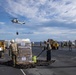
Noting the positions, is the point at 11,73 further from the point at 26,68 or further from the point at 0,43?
the point at 0,43

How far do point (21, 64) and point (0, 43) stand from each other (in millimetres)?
17142

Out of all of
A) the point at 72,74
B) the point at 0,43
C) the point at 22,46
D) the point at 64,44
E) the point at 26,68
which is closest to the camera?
the point at 72,74

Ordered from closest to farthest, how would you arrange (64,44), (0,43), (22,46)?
(22,46)
(0,43)
(64,44)

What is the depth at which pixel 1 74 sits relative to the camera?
17.8 metres

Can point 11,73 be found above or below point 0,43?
below

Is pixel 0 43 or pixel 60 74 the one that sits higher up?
pixel 0 43

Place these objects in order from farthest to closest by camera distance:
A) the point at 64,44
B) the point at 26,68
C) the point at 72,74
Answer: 1. the point at 64,44
2. the point at 26,68
3. the point at 72,74

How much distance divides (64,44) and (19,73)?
67490mm

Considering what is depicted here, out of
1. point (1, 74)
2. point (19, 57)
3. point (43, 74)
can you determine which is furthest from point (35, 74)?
point (19, 57)

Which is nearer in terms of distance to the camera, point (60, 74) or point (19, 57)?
point (60, 74)

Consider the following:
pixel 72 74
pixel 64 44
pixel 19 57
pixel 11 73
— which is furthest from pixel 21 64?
pixel 64 44

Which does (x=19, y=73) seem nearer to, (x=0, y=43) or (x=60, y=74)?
(x=60, y=74)

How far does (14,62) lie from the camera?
22.9 meters

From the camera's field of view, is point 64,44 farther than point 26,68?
Yes
